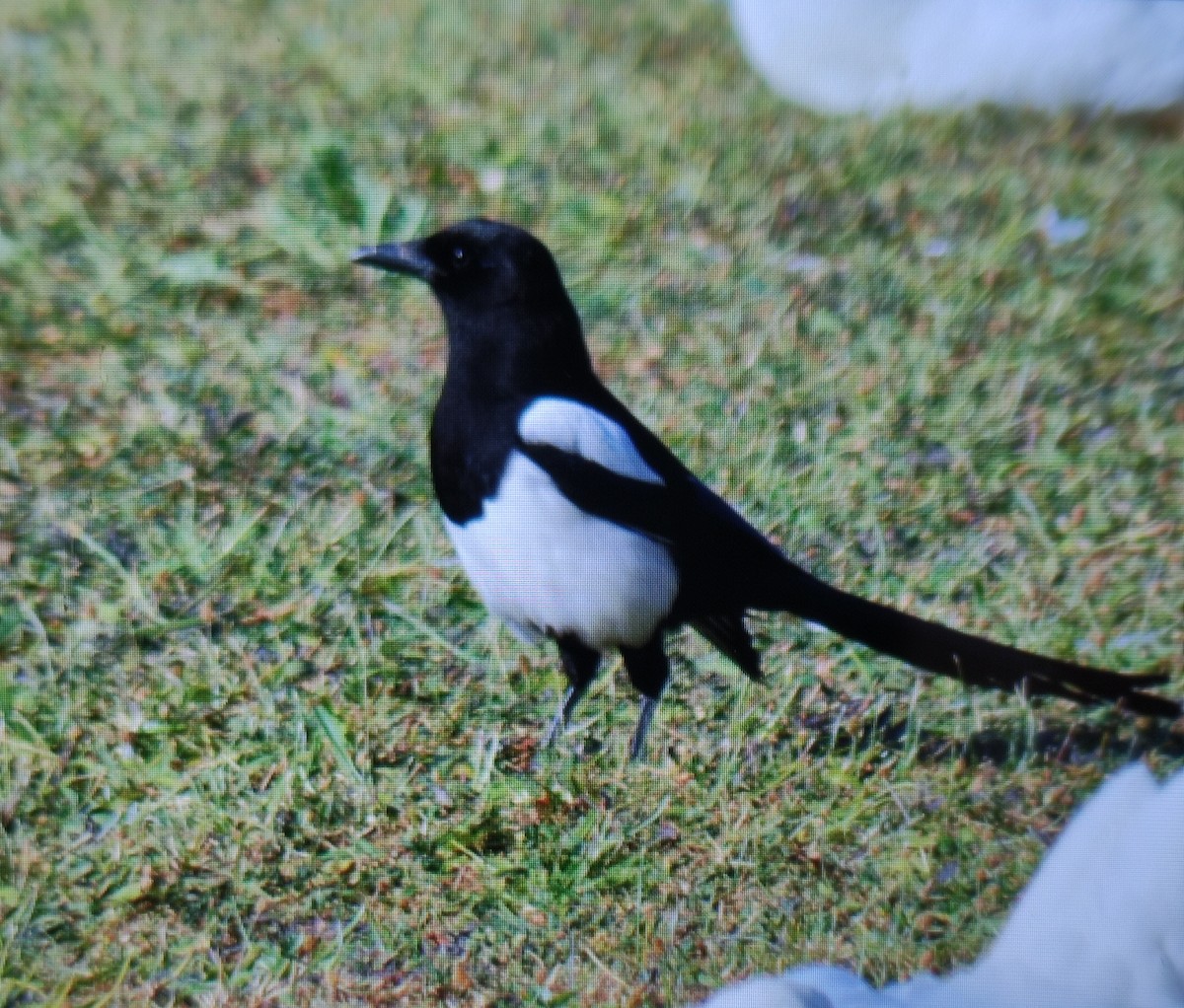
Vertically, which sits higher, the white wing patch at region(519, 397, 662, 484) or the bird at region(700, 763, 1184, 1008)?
the white wing patch at region(519, 397, 662, 484)

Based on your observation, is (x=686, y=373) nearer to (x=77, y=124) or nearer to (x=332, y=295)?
(x=332, y=295)

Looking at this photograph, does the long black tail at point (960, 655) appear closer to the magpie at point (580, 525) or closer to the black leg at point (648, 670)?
the magpie at point (580, 525)

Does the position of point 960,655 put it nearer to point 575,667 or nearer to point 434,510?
point 575,667

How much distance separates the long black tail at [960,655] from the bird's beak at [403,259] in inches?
18.1

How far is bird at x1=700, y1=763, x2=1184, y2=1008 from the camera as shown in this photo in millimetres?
1048

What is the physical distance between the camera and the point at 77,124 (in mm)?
1916

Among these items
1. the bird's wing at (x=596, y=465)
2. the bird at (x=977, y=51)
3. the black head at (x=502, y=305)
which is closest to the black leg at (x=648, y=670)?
the bird's wing at (x=596, y=465)

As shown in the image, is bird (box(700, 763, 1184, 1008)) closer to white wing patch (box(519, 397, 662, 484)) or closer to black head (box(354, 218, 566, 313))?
white wing patch (box(519, 397, 662, 484))

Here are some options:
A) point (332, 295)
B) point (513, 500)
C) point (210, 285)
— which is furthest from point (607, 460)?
point (210, 285)

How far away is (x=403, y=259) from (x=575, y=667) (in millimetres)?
427

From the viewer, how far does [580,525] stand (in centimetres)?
124

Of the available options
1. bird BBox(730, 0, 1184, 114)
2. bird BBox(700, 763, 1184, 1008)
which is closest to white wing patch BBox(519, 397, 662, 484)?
bird BBox(700, 763, 1184, 1008)

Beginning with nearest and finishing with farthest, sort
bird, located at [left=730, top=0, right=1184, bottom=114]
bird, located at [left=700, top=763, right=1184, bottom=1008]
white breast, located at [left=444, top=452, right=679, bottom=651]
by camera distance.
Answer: bird, located at [left=700, top=763, right=1184, bottom=1008] → white breast, located at [left=444, top=452, right=679, bottom=651] → bird, located at [left=730, top=0, right=1184, bottom=114]

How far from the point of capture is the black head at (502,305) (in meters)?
1.26
